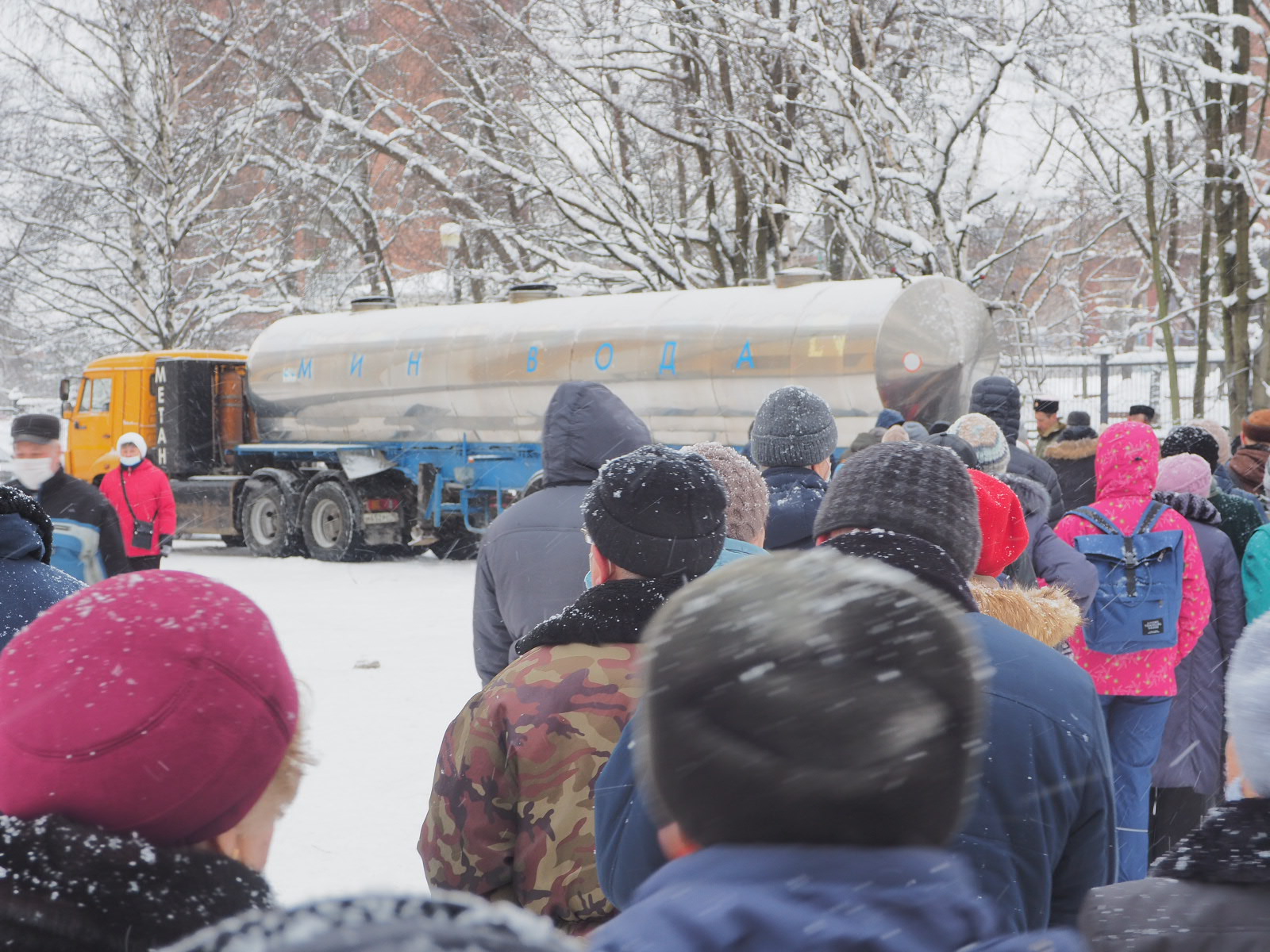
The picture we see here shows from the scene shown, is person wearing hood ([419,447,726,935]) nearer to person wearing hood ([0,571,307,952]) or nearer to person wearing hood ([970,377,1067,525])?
person wearing hood ([0,571,307,952])

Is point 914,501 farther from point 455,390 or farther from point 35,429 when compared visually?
point 455,390

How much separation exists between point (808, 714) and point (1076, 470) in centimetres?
714

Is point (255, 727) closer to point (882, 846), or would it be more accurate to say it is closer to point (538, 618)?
point (882, 846)

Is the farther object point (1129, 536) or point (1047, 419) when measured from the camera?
point (1047, 419)

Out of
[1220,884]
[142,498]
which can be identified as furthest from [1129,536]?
[142,498]

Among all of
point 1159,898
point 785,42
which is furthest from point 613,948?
point 785,42

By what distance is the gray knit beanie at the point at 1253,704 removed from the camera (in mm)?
1574

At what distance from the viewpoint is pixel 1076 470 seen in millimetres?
7844

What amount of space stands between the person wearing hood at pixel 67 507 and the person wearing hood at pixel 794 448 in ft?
10.5

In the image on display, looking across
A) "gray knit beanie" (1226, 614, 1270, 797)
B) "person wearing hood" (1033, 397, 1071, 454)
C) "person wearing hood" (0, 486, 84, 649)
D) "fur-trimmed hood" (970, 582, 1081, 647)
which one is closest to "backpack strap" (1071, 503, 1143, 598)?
"fur-trimmed hood" (970, 582, 1081, 647)

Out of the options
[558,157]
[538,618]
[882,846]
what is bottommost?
[538,618]

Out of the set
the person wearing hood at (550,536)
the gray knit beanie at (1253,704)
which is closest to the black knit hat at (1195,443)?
the person wearing hood at (550,536)

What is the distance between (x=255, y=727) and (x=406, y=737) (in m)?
5.61

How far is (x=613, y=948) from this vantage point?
1.13m
